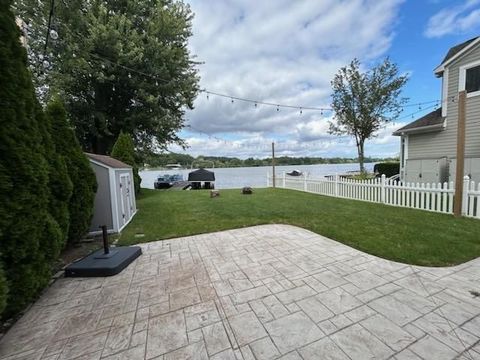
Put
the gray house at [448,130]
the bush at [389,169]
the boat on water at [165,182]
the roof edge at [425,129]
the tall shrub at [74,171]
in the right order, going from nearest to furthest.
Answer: the tall shrub at [74,171] → the gray house at [448,130] → the roof edge at [425,129] → the bush at [389,169] → the boat on water at [165,182]

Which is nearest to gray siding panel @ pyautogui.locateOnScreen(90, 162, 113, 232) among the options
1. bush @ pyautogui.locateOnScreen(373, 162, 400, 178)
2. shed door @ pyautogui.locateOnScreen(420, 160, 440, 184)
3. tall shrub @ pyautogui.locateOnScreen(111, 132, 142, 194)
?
tall shrub @ pyautogui.locateOnScreen(111, 132, 142, 194)

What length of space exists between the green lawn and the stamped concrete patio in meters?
0.53

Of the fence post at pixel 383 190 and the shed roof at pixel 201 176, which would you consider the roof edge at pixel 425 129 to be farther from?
the shed roof at pixel 201 176

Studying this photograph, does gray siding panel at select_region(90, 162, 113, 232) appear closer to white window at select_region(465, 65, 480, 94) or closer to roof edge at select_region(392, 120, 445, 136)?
roof edge at select_region(392, 120, 445, 136)

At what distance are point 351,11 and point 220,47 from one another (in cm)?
472

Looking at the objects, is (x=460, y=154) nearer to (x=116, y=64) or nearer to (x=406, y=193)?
(x=406, y=193)

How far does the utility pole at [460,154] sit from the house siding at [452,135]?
13.1 ft

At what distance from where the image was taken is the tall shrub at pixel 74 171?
4.37 metres

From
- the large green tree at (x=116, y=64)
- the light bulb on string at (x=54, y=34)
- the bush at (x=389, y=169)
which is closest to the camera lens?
the large green tree at (x=116, y=64)

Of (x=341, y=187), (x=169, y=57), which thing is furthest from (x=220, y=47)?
(x=341, y=187)

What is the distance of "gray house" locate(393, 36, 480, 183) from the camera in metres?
8.17

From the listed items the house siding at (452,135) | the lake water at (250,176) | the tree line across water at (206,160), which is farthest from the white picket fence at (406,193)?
the tree line across water at (206,160)

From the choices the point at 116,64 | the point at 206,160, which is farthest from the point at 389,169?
the point at 206,160

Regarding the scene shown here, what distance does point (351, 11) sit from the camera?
277 inches
